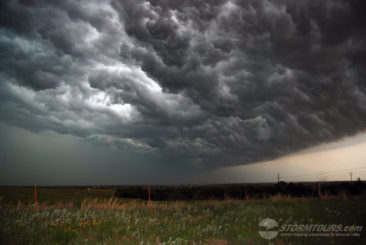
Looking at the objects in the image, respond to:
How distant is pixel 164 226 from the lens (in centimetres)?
1023

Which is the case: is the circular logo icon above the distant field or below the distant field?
above

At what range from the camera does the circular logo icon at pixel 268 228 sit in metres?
8.94

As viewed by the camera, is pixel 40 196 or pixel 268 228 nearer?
pixel 268 228

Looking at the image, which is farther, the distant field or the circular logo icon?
the distant field

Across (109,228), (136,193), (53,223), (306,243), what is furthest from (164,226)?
(136,193)

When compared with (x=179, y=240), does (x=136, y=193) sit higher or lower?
lower

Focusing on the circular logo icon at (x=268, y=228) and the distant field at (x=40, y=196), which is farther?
the distant field at (x=40, y=196)

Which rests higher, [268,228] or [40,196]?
[268,228]

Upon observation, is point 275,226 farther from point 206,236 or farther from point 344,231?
point 206,236

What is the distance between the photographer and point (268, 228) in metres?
9.91

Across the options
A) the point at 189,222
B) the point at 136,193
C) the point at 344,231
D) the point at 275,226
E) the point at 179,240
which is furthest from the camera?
the point at 136,193

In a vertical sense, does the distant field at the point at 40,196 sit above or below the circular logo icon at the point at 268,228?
below

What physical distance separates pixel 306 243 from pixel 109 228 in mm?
6452

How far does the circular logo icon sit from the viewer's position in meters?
8.94
